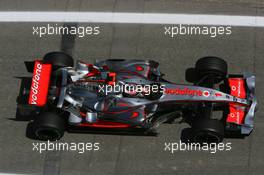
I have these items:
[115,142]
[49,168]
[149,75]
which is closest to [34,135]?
[49,168]

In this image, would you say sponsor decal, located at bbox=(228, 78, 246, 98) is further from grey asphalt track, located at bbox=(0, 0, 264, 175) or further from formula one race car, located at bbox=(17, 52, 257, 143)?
grey asphalt track, located at bbox=(0, 0, 264, 175)

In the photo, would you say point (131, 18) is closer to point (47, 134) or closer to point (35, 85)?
point (35, 85)

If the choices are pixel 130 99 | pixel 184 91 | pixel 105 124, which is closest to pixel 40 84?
pixel 105 124

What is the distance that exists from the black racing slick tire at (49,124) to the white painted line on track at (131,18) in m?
3.63

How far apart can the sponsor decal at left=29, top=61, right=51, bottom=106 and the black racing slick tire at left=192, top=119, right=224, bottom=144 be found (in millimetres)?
3400

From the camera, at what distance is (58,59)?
13.5 m

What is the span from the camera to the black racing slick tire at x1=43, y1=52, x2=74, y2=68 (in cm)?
1345

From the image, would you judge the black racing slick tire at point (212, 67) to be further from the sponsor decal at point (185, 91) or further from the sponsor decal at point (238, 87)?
the sponsor decal at point (185, 91)

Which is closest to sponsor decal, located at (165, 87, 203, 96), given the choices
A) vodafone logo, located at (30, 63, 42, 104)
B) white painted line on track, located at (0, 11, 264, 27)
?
vodafone logo, located at (30, 63, 42, 104)

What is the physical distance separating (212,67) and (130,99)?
215 cm

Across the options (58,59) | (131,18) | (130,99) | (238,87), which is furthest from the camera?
(131,18)

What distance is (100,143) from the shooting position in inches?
530

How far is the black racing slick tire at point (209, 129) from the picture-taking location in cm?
1254

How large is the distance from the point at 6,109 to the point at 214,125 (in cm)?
511
